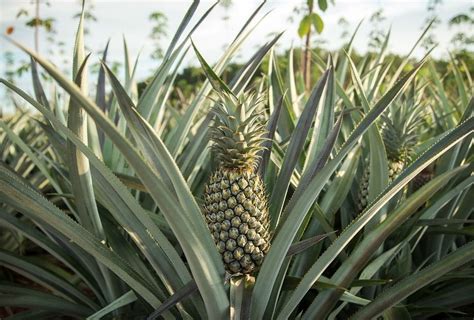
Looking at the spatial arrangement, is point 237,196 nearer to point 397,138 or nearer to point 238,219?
point 238,219

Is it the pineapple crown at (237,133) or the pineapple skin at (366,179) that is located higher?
the pineapple crown at (237,133)

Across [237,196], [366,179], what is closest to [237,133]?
[237,196]

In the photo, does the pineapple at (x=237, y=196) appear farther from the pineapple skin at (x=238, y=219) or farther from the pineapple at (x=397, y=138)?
the pineapple at (x=397, y=138)

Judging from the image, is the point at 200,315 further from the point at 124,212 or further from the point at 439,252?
the point at 439,252

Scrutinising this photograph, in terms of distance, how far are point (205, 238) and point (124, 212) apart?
0.26 metres

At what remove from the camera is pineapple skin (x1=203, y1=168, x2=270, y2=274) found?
1062 mm

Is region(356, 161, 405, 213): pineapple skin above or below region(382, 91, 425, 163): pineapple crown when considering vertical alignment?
below

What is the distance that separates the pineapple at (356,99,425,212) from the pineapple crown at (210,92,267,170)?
0.65 m

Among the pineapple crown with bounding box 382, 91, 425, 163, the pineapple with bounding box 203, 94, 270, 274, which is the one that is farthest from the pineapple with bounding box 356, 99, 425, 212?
the pineapple with bounding box 203, 94, 270, 274

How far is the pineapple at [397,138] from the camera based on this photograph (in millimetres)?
1595

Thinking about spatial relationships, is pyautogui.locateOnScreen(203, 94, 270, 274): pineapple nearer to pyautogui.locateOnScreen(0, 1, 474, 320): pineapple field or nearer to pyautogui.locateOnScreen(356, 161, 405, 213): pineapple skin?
pyautogui.locateOnScreen(0, 1, 474, 320): pineapple field

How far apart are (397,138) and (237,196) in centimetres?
81

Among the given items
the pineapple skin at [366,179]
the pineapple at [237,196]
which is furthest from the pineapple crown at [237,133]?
the pineapple skin at [366,179]

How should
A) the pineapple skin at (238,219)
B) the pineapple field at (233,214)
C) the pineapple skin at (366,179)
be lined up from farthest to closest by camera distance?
1. the pineapple skin at (366,179)
2. the pineapple skin at (238,219)
3. the pineapple field at (233,214)
